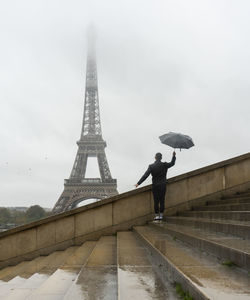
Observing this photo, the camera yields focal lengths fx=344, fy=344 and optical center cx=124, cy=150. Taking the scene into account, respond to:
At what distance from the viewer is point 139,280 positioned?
3.62m

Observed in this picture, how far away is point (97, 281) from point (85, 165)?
2652 inches

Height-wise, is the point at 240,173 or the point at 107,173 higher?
the point at 107,173

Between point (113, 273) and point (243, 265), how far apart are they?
1.66 meters

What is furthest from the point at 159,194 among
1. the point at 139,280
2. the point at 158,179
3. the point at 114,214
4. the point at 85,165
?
the point at 85,165

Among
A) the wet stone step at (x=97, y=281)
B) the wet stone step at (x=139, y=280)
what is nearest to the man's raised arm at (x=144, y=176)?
the wet stone step at (x=97, y=281)

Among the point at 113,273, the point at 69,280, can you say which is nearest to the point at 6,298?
the point at 69,280

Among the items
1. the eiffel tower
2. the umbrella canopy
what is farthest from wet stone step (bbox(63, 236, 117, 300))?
the eiffel tower

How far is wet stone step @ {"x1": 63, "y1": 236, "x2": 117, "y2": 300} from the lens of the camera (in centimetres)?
328

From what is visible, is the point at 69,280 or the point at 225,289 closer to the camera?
the point at 225,289

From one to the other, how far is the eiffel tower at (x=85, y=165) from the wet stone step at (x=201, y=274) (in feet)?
192

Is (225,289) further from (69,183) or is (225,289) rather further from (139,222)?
(69,183)

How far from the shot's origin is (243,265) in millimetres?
3428

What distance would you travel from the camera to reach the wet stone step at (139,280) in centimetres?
310

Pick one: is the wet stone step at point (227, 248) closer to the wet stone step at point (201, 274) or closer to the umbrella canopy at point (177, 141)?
the wet stone step at point (201, 274)
